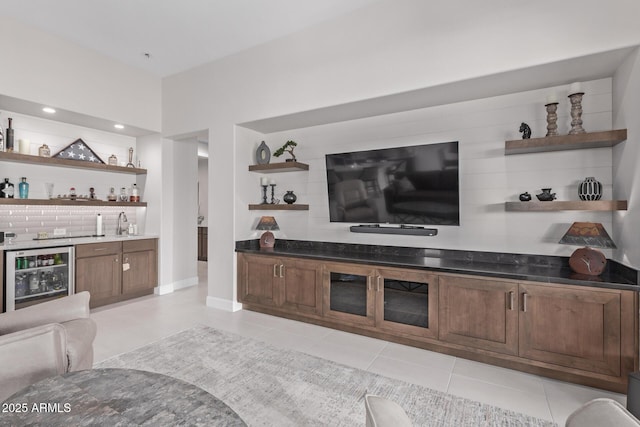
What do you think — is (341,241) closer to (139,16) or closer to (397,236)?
(397,236)

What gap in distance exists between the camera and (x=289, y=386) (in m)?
2.39

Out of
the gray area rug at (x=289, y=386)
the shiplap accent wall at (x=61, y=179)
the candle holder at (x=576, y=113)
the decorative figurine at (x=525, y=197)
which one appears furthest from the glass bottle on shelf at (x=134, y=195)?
the candle holder at (x=576, y=113)

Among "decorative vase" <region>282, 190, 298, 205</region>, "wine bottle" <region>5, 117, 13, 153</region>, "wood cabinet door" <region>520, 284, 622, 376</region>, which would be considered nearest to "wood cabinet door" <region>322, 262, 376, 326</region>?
"decorative vase" <region>282, 190, 298, 205</region>

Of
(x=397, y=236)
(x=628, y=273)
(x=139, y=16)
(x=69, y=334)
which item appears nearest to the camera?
(x=69, y=334)

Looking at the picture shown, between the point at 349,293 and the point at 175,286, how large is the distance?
337 centimetres

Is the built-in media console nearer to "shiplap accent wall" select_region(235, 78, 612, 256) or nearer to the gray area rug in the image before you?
"shiplap accent wall" select_region(235, 78, 612, 256)

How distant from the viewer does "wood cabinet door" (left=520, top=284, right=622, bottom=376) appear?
2.29m

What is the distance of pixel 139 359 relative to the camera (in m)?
2.78

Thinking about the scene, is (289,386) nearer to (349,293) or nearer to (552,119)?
(349,293)

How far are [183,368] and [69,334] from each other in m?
1.09

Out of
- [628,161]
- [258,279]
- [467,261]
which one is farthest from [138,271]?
[628,161]

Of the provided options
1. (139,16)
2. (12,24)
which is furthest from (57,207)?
(139,16)

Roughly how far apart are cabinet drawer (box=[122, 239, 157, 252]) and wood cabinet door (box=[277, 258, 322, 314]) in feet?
7.97

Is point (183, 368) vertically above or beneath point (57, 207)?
beneath
